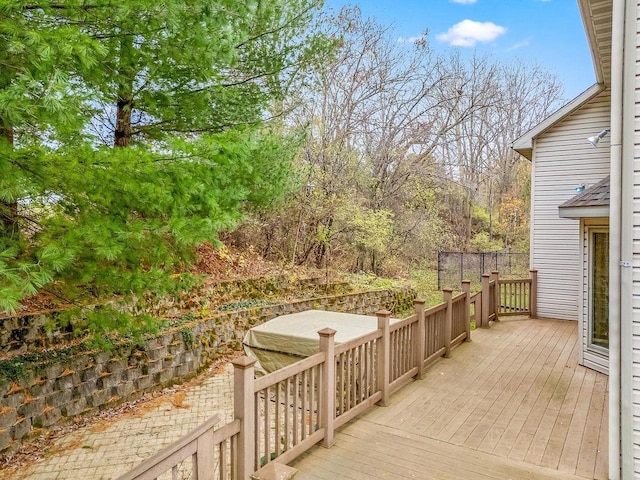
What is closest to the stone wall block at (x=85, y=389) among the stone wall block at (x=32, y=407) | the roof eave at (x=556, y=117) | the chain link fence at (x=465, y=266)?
the stone wall block at (x=32, y=407)

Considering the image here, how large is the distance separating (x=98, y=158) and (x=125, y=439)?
3.46m

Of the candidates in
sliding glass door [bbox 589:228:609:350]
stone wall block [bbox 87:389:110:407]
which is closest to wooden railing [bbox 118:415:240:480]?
stone wall block [bbox 87:389:110:407]

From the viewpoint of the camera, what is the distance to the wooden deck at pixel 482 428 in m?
3.47

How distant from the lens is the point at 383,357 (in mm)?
4680

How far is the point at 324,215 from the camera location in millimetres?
12141

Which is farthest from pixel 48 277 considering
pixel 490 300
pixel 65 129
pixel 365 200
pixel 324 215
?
pixel 365 200

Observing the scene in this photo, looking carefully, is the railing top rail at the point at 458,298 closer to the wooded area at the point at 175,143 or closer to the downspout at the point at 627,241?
the wooded area at the point at 175,143

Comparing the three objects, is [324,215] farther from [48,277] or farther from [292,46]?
[48,277]

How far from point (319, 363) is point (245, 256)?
8116 mm

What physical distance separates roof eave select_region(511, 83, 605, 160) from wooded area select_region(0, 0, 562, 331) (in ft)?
15.0

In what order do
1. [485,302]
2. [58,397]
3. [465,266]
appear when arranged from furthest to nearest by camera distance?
[465,266], [485,302], [58,397]

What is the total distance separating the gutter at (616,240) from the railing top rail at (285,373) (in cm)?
234

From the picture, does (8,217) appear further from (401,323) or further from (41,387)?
(401,323)

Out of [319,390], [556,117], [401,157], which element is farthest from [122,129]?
[401,157]
